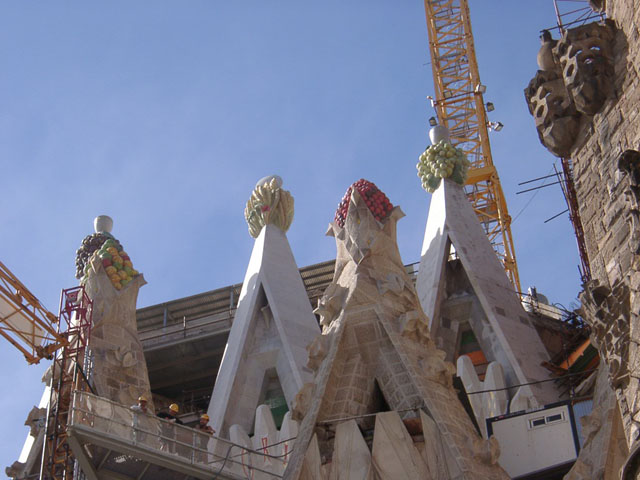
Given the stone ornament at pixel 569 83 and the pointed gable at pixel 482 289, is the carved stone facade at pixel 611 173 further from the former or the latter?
the pointed gable at pixel 482 289

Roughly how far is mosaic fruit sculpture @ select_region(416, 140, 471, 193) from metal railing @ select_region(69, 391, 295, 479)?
10.4 meters

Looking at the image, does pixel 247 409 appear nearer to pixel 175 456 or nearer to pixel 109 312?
pixel 109 312

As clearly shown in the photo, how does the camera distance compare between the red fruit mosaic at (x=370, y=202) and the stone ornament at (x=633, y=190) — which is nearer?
Result: the stone ornament at (x=633, y=190)

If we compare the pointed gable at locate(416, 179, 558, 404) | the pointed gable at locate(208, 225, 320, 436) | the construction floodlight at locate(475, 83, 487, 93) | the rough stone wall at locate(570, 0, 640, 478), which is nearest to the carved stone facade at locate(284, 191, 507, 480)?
the pointed gable at locate(416, 179, 558, 404)

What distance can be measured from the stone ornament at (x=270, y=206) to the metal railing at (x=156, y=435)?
10.3 meters

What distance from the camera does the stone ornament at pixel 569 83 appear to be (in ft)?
34.4

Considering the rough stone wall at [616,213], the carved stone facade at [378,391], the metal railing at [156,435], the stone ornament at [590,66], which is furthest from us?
the metal railing at [156,435]

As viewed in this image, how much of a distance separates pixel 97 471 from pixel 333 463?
13.2ft

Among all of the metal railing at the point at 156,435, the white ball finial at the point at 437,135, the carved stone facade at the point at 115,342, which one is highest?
the white ball finial at the point at 437,135

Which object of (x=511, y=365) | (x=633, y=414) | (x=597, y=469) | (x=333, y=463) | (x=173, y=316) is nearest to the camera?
(x=633, y=414)

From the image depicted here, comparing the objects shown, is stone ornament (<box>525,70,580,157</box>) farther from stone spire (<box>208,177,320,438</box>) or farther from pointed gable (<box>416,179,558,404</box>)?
stone spire (<box>208,177,320,438</box>)

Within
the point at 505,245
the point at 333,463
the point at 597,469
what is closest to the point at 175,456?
the point at 333,463

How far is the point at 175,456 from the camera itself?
53.8 feet

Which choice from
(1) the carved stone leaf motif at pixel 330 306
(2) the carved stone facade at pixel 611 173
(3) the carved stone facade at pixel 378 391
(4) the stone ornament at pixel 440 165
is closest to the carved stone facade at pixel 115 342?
(1) the carved stone leaf motif at pixel 330 306
